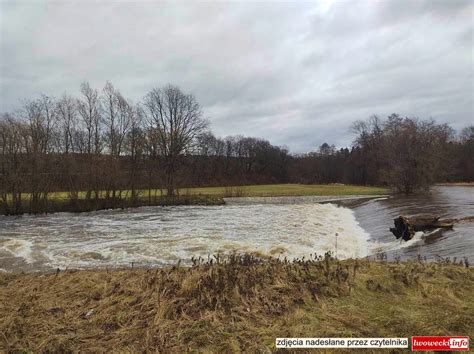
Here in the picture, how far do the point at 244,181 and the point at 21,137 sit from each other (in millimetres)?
68239

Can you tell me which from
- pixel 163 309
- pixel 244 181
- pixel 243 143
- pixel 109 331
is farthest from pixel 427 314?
pixel 243 143

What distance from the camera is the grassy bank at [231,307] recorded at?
404cm

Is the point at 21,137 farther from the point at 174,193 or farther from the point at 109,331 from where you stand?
the point at 109,331

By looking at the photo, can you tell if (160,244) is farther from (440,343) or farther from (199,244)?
(440,343)

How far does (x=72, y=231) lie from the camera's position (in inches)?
763

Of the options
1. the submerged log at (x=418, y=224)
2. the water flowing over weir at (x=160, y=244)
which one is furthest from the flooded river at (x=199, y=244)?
the submerged log at (x=418, y=224)

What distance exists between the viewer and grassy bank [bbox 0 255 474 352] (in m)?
4.04

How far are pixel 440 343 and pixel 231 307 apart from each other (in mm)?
2615

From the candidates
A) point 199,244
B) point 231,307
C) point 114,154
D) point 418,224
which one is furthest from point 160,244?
point 114,154

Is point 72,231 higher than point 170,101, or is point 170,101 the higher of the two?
point 170,101

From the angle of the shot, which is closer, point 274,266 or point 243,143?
point 274,266

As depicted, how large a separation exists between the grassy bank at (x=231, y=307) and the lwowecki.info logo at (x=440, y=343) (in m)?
0.19

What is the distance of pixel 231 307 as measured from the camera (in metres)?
4.86

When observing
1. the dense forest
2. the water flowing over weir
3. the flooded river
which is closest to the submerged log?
the flooded river
